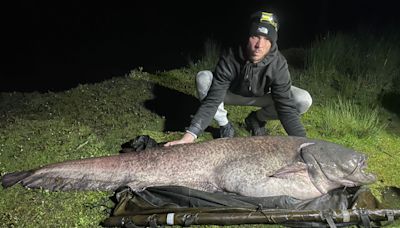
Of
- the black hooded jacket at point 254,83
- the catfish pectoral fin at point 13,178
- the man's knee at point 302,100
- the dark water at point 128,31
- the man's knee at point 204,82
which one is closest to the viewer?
the catfish pectoral fin at point 13,178

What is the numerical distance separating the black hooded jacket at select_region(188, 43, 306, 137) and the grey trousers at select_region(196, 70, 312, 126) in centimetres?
28

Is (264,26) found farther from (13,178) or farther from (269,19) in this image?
(13,178)

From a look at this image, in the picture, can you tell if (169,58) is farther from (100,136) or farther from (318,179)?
(318,179)

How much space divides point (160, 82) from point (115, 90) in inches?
31.8

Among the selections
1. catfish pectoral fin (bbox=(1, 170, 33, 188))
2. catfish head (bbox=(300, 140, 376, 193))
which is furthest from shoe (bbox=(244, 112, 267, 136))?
catfish pectoral fin (bbox=(1, 170, 33, 188))

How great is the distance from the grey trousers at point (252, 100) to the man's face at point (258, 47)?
78cm

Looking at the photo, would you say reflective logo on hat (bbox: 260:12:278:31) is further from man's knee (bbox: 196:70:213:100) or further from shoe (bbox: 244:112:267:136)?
shoe (bbox: 244:112:267:136)

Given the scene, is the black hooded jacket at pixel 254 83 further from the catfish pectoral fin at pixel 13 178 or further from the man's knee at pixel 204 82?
the catfish pectoral fin at pixel 13 178

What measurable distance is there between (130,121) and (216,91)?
1465 millimetres

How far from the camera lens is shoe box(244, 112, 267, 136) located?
217 inches

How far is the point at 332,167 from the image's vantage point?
4035 mm

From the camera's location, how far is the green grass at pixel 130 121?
4.06m

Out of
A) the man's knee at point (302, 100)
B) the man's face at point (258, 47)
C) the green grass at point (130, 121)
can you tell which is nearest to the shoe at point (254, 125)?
the green grass at point (130, 121)

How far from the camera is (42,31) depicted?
15.3m
